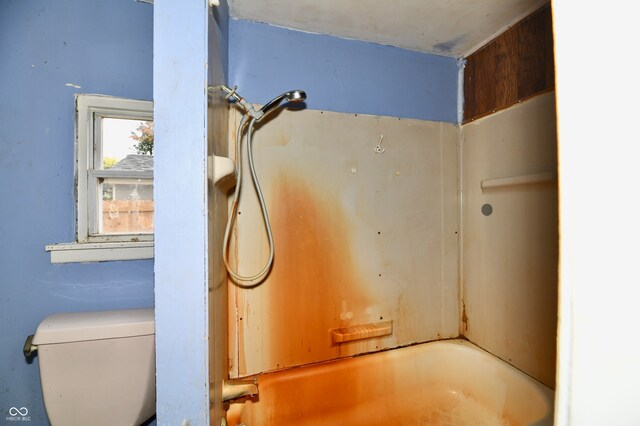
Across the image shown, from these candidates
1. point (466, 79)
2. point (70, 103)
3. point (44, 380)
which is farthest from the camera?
point (466, 79)

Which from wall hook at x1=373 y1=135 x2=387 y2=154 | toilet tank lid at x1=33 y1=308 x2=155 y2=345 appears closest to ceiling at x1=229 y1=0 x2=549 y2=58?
wall hook at x1=373 y1=135 x2=387 y2=154

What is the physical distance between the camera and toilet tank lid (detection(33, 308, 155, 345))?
0.98 meters

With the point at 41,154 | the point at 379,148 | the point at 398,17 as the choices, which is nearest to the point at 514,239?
the point at 379,148

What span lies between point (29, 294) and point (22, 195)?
1.24ft

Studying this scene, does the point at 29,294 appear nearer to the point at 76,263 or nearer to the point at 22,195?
the point at 76,263

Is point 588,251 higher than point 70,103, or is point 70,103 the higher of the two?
point 70,103

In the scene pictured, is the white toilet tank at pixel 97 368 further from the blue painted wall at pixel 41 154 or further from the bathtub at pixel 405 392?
the bathtub at pixel 405 392

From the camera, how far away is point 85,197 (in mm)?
1142

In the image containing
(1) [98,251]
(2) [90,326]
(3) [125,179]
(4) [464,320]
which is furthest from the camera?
(4) [464,320]

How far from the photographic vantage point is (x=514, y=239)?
4.20 feet

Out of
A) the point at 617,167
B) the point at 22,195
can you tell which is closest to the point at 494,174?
the point at 617,167

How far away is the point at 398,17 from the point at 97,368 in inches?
71.7

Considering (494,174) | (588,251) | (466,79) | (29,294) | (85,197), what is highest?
(466,79)

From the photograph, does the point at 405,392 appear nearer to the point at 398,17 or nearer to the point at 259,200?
the point at 259,200
